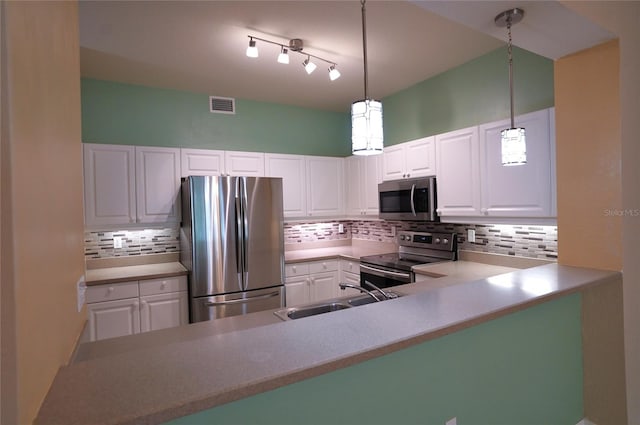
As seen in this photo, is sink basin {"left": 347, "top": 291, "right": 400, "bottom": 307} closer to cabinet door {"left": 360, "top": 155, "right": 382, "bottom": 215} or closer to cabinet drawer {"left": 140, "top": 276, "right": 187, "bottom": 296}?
cabinet drawer {"left": 140, "top": 276, "right": 187, "bottom": 296}

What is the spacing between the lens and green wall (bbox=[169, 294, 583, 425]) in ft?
3.29

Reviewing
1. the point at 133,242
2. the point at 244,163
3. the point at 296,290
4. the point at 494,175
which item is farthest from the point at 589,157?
the point at 133,242

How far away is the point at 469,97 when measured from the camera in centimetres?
310

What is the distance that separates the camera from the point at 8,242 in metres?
0.58

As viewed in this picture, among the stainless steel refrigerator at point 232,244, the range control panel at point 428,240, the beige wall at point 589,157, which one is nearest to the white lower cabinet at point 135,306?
the stainless steel refrigerator at point 232,244

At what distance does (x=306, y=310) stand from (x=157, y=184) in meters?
2.31

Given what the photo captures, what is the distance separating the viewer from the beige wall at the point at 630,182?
1.77 m

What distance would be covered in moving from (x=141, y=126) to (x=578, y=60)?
3.72 m

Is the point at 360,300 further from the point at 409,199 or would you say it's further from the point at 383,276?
the point at 409,199

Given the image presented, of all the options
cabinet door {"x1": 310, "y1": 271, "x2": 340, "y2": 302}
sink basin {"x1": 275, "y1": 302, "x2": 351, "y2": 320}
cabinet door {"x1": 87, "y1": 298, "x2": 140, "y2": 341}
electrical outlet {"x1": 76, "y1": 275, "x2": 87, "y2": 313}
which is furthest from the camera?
cabinet door {"x1": 310, "y1": 271, "x2": 340, "y2": 302}

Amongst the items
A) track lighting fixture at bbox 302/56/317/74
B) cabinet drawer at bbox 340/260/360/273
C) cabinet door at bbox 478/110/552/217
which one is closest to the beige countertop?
cabinet door at bbox 478/110/552/217

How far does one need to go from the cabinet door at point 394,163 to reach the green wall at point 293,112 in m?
0.38

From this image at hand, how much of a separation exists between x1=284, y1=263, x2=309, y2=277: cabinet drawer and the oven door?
2.09 feet

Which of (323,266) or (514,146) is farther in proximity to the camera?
(323,266)
